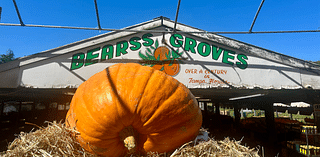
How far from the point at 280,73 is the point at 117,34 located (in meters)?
5.65

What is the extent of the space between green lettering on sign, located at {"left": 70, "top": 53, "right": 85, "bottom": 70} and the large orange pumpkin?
12.3 ft

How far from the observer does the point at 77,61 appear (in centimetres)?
527

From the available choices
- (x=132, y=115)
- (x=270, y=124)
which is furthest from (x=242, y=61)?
(x=270, y=124)

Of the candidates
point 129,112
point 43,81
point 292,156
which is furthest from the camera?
point 292,156

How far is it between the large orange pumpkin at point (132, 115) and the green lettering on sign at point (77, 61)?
147 inches

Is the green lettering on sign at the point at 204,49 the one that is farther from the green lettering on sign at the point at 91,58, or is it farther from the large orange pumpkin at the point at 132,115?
the large orange pumpkin at the point at 132,115

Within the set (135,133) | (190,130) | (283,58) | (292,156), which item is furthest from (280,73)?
(135,133)

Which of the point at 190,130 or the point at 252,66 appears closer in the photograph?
the point at 190,130

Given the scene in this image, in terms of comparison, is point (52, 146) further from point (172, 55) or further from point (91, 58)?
point (172, 55)

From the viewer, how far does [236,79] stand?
5691mm

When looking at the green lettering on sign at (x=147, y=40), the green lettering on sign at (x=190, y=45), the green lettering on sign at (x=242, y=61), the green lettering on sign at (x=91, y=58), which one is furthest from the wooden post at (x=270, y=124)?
the green lettering on sign at (x=91, y=58)

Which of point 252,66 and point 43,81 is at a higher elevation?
point 252,66

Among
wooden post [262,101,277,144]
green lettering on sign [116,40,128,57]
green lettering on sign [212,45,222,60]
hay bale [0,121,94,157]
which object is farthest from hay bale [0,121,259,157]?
wooden post [262,101,277,144]

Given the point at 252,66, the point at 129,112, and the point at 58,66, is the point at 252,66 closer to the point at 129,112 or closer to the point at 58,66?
the point at 129,112
